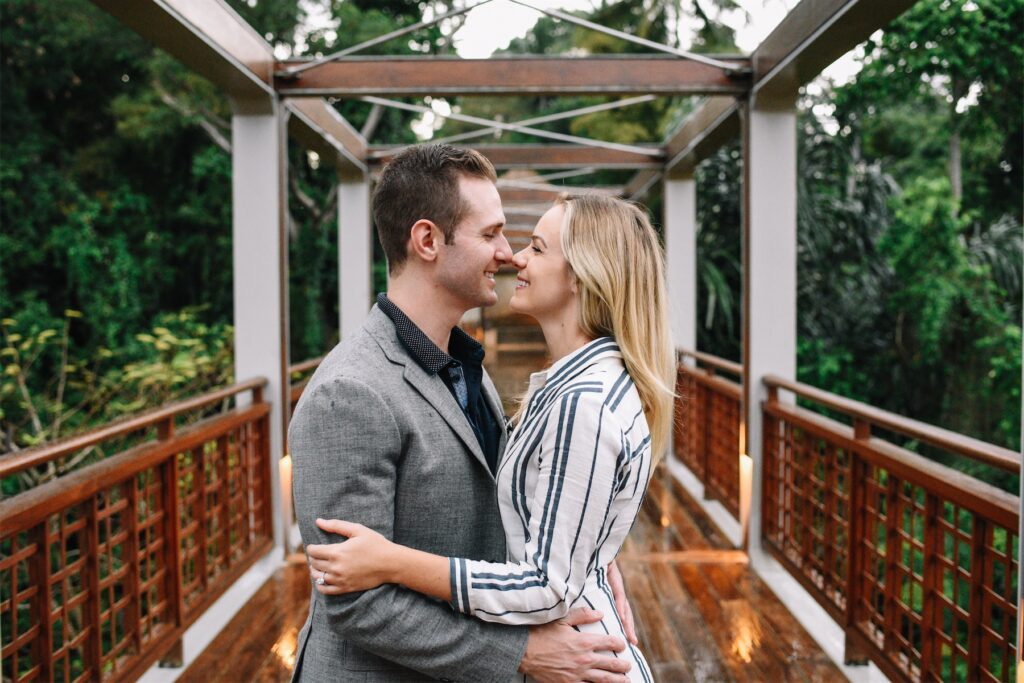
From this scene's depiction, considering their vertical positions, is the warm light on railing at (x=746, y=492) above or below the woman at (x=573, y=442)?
below

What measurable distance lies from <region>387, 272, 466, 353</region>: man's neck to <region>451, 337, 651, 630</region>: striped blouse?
208mm

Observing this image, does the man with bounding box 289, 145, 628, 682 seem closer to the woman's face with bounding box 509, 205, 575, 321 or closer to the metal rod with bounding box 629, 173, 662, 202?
the woman's face with bounding box 509, 205, 575, 321

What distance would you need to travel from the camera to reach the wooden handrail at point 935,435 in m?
2.01

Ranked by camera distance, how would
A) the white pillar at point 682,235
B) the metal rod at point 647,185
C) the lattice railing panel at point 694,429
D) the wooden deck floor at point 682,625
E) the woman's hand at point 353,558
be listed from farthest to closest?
the metal rod at point 647,185 → the white pillar at point 682,235 → the lattice railing panel at point 694,429 → the wooden deck floor at point 682,625 → the woman's hand at point 353,558

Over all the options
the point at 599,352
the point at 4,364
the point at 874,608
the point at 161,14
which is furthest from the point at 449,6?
the point at 599,352

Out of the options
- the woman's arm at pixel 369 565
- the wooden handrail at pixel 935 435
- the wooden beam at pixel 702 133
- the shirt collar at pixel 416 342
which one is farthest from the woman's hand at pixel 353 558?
the wooden beam at pixel 702 133

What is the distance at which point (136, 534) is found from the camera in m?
2.70

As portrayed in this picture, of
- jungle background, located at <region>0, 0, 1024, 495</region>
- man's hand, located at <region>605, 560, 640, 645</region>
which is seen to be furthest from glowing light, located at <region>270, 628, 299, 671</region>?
jungle background, located at <region>0, 0, 1024, 495</region>

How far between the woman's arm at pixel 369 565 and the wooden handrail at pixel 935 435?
1496mm

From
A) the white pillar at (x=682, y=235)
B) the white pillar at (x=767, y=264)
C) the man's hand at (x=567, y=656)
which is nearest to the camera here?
the man's hand at (x=567, y=656)

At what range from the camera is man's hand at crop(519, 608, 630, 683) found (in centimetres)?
112

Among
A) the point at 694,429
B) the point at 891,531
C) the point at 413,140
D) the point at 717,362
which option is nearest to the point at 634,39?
the point at 891,531

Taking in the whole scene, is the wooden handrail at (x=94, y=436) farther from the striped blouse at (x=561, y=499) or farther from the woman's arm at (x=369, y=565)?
the striped blouse at (x=561, y=499)

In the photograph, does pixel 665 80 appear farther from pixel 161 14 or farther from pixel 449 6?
pixel 449 6
